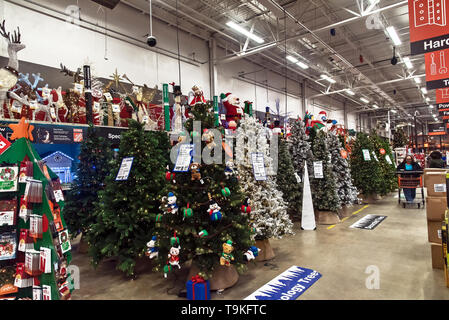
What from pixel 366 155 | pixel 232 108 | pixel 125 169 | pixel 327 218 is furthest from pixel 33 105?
pixel 366 155

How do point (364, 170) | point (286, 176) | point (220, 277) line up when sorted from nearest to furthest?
point (220, 277)
point (286, 176)
point (364, 170)

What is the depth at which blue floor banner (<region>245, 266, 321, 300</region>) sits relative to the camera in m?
3.04

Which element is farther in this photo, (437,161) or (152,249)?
(437,161)

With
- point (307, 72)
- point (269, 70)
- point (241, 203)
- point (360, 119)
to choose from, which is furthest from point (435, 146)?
point (241, 203)

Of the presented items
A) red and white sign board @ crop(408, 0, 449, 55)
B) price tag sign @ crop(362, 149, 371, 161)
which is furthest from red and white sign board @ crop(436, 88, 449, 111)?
price tag sign @ crop(362, 149, 371, 161)

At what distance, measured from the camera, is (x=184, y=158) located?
10.4ft

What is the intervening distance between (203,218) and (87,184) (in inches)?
113

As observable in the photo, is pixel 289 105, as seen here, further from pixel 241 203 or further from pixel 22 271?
pixel 22 271

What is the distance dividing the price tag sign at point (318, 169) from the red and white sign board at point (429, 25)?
3022mm

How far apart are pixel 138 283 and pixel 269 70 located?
1360 centimetres

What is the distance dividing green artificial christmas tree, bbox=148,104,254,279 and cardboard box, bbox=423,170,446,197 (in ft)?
8.38

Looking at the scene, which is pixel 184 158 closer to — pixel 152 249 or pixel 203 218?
pixel 203 218

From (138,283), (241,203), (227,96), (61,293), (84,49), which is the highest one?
(84,49)

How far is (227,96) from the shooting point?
512 cm
